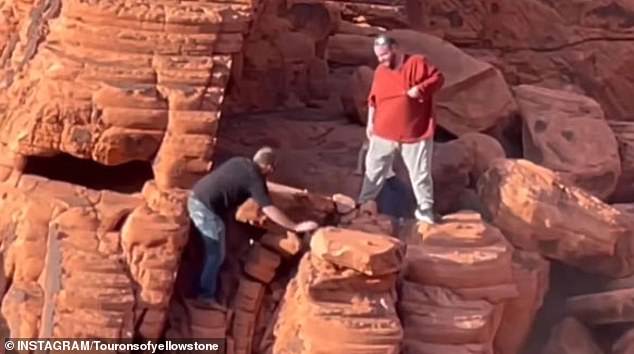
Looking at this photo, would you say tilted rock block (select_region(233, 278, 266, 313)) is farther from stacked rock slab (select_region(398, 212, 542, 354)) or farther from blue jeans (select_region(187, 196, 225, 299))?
stacked rock slab (select_region(398, 212, 542, 354))

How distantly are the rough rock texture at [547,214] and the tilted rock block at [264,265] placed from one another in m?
1.81

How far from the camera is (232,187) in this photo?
29.7ft

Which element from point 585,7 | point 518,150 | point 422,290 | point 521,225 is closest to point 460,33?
point 585,7

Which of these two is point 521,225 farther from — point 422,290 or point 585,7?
point 585,7

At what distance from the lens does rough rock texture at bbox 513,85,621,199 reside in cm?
1150

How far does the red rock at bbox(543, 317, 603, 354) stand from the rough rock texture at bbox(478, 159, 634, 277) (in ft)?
1.64

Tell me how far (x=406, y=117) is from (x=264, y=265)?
132 centimetres

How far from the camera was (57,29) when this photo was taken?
390 inches

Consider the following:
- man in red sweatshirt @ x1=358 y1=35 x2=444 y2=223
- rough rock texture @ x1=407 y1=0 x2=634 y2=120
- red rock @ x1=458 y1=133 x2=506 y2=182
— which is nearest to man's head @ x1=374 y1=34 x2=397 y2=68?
man in red sweatshirt @ x1=358 y1=35 x2=444 y2=223

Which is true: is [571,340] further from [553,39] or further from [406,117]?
[553,39]

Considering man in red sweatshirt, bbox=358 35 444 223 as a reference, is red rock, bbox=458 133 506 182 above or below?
below

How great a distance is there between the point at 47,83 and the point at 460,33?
6311 mm

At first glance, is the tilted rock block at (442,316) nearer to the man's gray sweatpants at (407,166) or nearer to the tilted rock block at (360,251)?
the tilted rock block at (360,251)

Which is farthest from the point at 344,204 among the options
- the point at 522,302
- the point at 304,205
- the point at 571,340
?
the point at 571,340
